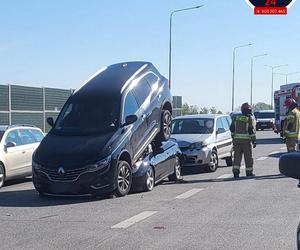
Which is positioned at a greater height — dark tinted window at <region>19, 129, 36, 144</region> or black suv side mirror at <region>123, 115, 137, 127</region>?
black suv side mirror at <region>123, 115, 137, 127</region>

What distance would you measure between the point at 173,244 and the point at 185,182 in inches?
255

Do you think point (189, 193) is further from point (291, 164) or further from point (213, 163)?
point (291, 164)

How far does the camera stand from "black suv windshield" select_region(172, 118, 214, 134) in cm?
1631

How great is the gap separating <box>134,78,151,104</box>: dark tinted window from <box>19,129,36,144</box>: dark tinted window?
354 centimetres

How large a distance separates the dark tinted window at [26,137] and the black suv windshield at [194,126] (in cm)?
403

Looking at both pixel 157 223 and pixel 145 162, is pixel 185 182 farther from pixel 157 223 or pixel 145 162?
pixel 157 223

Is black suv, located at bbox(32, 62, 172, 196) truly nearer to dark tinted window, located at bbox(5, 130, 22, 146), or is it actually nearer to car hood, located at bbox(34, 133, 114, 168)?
car hood, located at bbox(34, 133, 114, 168)

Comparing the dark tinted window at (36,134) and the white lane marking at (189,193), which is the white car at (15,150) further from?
the white lane marking at (189,193)

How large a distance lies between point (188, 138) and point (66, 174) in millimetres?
5484

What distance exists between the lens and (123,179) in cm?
1116

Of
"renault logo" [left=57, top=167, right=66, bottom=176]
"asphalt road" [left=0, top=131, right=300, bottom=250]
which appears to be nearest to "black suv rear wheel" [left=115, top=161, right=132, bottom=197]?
"asphalt road" [left=0, top=131, right=300, bottom=250]

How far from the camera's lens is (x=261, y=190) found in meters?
11.8

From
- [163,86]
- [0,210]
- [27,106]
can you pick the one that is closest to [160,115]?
[163,86]

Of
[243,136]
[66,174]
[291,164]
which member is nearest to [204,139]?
[243,136]
